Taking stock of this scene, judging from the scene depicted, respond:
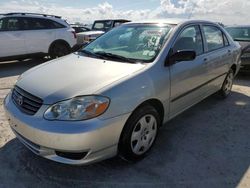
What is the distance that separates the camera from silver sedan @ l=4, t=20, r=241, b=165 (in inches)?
99.2

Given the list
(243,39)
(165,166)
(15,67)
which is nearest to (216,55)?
(165,166)

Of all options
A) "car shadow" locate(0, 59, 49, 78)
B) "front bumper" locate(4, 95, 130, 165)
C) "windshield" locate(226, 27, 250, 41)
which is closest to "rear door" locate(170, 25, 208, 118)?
"front bumper" locate(4, 95, 130, 165)

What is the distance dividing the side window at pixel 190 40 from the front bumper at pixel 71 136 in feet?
4.85

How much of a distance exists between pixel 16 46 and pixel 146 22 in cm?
584

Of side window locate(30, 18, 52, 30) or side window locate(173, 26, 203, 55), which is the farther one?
side window locate(30, 18, 52, 30)

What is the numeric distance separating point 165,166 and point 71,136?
1.19 meters

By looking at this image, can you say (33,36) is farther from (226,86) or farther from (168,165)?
(168,165)

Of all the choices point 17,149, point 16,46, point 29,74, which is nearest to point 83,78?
point 29,74

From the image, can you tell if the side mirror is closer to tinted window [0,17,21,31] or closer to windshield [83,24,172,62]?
windshield [83,24,172,62]

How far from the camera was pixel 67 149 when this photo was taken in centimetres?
251

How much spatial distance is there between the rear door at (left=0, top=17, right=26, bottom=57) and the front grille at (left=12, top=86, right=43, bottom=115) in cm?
587

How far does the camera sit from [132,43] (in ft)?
12.1

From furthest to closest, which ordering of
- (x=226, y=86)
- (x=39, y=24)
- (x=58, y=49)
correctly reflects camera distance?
(x=58, y=49) → (x=39, y=24) → (x=226, y=86)

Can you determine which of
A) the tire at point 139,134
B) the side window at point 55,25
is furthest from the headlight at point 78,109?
the side window at point 55,25
